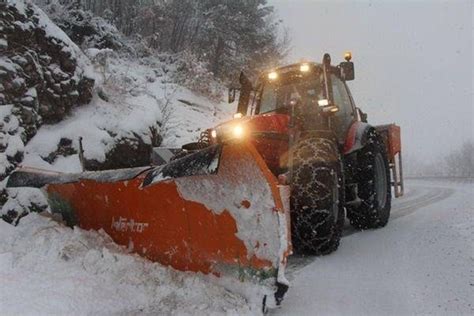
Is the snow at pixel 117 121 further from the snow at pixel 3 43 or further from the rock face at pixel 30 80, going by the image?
the snow at pixel 3 43

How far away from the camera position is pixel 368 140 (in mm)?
4902

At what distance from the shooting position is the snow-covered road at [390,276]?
2658 mm

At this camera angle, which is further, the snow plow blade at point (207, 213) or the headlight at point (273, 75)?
the headlight at point (273, 75)

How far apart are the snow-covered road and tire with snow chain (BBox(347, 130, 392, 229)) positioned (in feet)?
0.73

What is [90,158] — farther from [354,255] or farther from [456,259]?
[456,259]

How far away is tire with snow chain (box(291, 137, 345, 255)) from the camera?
11.6 feet

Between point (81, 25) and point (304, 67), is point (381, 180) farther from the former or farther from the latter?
point (81, 25)

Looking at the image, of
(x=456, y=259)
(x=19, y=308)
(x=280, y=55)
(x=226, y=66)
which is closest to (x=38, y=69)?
(x=19, y=308)

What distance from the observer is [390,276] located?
3.18 metres

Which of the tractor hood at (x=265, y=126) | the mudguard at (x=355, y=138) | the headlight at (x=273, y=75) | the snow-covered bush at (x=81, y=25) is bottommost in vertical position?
the mudguard at (x=355, y=138)

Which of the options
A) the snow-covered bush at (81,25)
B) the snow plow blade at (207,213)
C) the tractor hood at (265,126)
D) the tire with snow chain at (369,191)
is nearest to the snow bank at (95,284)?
the snow plow blade at (207,213)

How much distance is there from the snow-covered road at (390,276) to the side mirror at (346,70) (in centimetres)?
174

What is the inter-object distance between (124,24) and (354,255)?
40.4 ft

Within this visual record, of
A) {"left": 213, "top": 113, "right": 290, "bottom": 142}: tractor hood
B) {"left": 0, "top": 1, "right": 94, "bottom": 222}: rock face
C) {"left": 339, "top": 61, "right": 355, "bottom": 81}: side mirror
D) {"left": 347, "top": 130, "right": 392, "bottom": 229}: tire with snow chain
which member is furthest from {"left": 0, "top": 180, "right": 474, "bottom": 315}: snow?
{"left": 339, "top": 61, "right": 355, "bottom": 81}: side mirror
